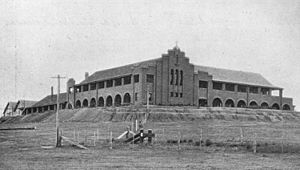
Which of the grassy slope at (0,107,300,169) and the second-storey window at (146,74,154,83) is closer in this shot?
the grassy slope at (0,107,300,169)

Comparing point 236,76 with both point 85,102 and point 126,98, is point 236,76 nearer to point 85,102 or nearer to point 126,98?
point 126,98

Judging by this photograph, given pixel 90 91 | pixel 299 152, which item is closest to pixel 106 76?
pixel 90 91

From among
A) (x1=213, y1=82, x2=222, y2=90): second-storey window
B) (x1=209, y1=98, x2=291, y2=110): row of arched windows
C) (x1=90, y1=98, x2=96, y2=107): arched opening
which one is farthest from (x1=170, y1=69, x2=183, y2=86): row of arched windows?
(x1=90, y1=98, x2=96, y2=107): arched opening

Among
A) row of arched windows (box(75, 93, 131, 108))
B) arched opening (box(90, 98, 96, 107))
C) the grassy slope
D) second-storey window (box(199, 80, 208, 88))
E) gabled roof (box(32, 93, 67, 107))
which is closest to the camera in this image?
the grassy slope

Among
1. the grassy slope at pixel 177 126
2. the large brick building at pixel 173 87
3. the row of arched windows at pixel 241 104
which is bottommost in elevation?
the grassy slope at pixel 177 126

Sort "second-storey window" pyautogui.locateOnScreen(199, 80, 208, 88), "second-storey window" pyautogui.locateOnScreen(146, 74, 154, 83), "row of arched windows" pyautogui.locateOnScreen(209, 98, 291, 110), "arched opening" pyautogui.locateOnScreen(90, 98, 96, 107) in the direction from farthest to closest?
"arched opening" pyautogui.locateOnScreen(90, 98, 96, 107)
"row of arched windows" pyautogui.locateOnScreen(209, 98, 291, 110)
"second-storey window" pyautogui.locateOnScreen(199, 80, 208, 88)
"second-storey window" pyautogui.locateOnScreen(146, 74, 154, 83)

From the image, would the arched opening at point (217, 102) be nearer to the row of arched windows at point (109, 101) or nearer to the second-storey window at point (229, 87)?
the second-storey window at point (229, 87)

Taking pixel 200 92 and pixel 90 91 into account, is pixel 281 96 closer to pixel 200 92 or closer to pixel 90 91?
pixel 200 92

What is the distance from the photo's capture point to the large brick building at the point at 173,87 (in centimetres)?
9125

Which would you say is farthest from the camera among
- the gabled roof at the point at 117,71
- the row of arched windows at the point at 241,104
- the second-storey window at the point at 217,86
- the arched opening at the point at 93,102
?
the arched opening at the point at 93,102

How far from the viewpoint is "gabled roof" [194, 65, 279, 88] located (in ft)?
352

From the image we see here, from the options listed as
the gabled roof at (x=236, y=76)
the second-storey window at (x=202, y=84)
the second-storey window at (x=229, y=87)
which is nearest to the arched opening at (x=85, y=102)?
the gabled roof at (x=236, y=76)

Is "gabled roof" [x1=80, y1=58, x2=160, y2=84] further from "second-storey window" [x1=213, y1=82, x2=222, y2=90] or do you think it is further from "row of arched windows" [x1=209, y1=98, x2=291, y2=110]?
"row of arched windows" [x1=209, y1=98, x2=291, y2=110]

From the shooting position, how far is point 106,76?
10412cm
